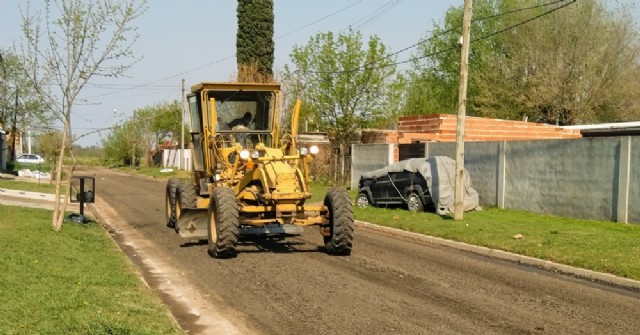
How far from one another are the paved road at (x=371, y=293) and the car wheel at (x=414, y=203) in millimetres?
6464

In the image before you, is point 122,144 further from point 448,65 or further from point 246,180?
point 246,180

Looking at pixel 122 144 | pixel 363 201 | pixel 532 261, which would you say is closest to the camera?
pixel 532 261

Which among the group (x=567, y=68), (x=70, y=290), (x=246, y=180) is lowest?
(x=70, y=290)

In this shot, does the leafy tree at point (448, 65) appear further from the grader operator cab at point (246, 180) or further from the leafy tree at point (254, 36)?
the grader operator cab at point (246, 180)

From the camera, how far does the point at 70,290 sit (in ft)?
27.9

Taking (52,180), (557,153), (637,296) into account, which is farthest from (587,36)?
(637,296)

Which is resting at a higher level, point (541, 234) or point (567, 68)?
point (567, 68)

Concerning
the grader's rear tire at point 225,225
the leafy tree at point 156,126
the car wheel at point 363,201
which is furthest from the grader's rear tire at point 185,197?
the leafy tree at point 156,126

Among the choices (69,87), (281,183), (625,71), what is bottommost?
(281,183)

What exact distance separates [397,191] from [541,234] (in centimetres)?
702

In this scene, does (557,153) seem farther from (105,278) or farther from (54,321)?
(54,321)

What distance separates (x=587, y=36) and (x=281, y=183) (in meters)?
30.9

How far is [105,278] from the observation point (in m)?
9.71

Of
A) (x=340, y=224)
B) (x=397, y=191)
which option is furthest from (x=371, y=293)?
(x=397, y=191)
